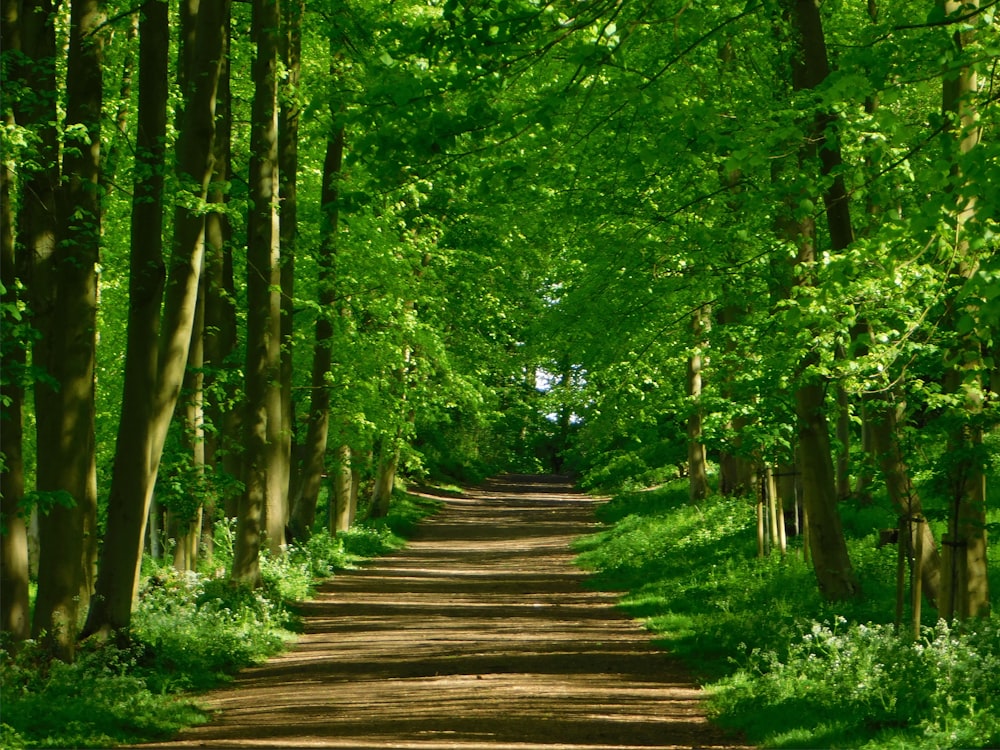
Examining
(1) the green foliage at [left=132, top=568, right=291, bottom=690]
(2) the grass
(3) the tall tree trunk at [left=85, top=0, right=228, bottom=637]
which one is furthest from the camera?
(1) the green foliage at [left=132, top=568, right=291, bottom=690]

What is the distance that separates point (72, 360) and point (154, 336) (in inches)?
37.5

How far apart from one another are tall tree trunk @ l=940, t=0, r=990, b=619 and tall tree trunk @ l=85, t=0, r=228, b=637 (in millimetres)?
7010

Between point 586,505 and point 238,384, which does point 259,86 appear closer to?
point 238,384

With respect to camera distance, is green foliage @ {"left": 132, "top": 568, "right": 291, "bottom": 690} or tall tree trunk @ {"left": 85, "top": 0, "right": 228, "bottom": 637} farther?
green foliage @ {"left": 132, "top": 568, "right": 291, "bottom": 690}

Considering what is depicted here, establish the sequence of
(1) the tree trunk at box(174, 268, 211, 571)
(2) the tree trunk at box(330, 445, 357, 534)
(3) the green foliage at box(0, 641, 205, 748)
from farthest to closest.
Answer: (2) the tree trunk at box(330, 445, 357, 534), (1) the tree trunk at box(174, 268, 211, 571), (3) the green foliage at box(0, 641, 205, 748)

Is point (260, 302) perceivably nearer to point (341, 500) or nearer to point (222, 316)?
point (222, 316)

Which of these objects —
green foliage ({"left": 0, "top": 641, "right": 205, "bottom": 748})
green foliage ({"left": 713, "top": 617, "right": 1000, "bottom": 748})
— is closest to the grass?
green foliage ({"left": 713, "top": 617, "right": 1000, "bottom": 748})

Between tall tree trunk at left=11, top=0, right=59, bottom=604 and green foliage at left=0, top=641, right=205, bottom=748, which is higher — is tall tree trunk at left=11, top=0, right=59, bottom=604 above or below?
above

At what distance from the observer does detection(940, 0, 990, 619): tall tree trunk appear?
9984 millimetres

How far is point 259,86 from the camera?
1661 centimetres

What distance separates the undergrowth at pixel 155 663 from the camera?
376 inches

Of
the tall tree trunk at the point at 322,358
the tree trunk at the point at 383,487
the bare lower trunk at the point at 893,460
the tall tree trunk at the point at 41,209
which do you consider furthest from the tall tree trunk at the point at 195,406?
the tree trunk at the point at 383,487

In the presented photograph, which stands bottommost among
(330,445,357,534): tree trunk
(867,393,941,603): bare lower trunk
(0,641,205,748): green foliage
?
(0,641,205,748): green foliage

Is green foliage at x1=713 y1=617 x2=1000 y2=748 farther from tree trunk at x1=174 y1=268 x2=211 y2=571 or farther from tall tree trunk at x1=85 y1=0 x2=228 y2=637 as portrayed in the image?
tree trunk at x1=174 y1=268 x2=211 y2=571
